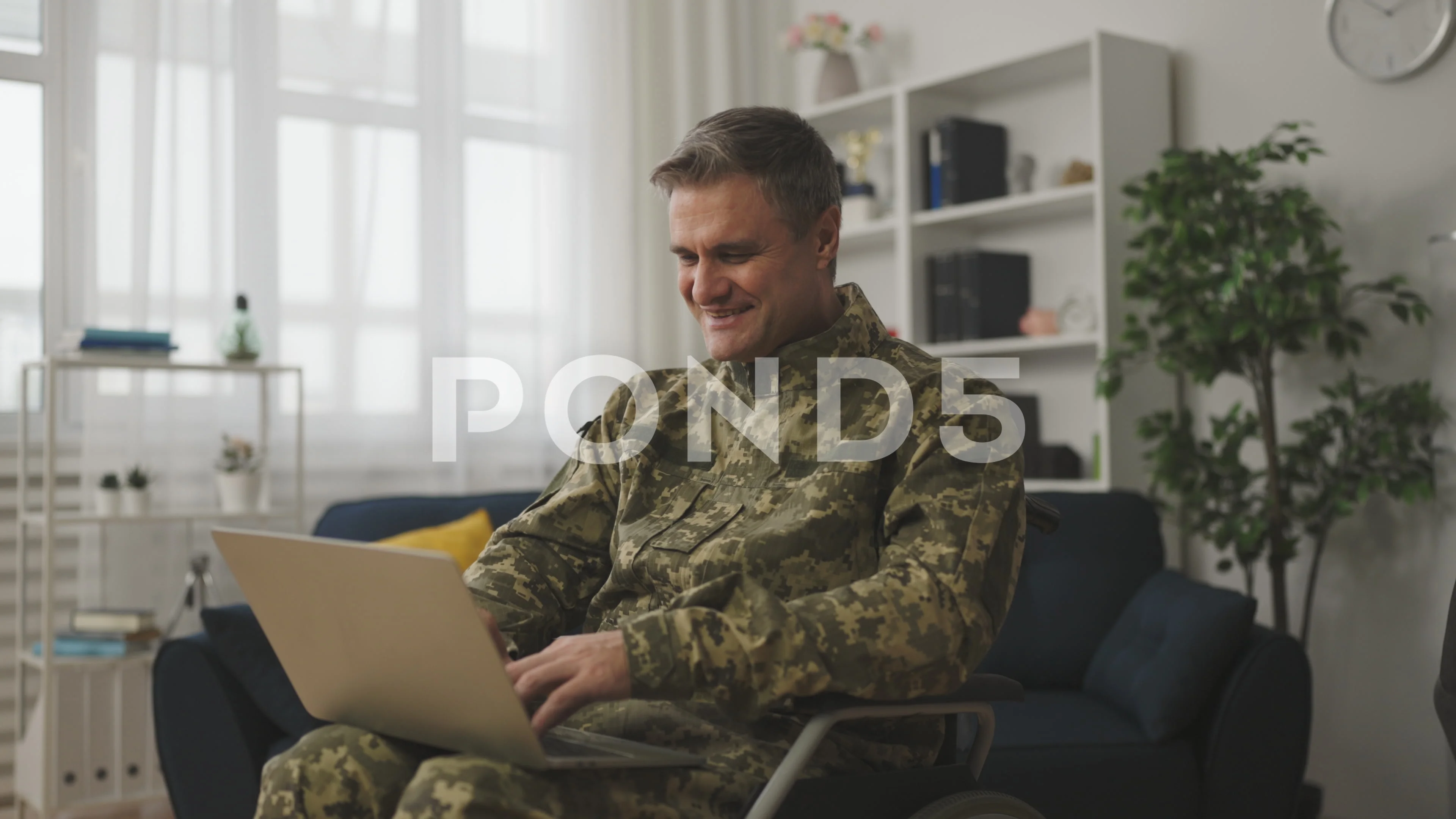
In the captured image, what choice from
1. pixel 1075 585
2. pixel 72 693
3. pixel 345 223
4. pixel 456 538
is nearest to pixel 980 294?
pixel 1075 585

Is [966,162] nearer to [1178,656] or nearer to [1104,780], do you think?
[1178,656]

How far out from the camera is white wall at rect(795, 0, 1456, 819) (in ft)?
8.95

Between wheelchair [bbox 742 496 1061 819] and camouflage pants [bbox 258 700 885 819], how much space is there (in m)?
0.05

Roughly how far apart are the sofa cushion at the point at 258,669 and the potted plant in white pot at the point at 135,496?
3.30 feet

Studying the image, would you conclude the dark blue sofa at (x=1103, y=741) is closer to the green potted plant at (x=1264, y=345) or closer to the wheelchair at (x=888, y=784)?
the green potted plant at (x=1264, y=345)

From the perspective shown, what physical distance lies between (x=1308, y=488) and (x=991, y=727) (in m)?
1.93

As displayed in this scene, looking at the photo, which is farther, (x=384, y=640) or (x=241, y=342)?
(x=241, y=342)

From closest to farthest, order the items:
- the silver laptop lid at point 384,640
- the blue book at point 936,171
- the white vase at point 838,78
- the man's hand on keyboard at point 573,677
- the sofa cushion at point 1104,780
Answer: the silver laptop lid at point 384,640 → the man's hand on keyboard at point 573,677 → the sofa cushion at point 1104,780 → the blue book at point 936,171 → the white vase at point 838,78

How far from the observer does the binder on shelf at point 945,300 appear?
11.5ft

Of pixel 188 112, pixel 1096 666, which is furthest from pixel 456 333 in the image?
pixel 1096 666

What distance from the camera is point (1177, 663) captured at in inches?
86.1

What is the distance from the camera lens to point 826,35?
12.9ft

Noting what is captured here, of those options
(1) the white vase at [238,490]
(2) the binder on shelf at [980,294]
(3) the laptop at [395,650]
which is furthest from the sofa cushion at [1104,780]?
(1) the white vase at [238,490]

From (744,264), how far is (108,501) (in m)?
2.15
